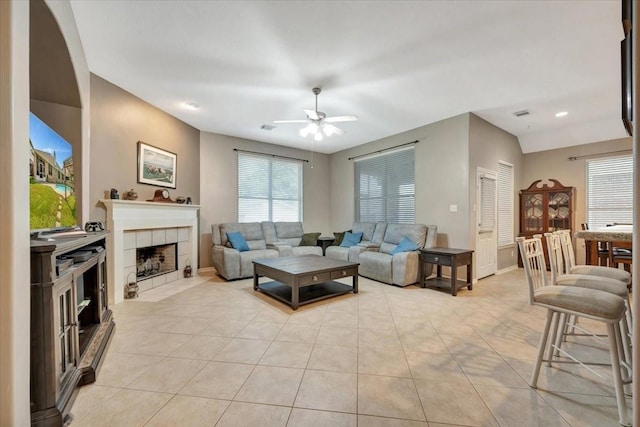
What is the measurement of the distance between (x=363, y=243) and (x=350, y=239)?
302 millimetres

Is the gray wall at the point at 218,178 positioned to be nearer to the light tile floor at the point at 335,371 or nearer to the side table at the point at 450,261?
the light tile floor at the point at 335,371

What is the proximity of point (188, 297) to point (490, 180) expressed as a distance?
5.21 m

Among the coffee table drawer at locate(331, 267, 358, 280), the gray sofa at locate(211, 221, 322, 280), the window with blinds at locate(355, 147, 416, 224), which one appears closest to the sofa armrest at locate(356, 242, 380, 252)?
the window with blinds at locate(355, 147, 416, 224)

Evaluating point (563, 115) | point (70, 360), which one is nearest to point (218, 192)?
point (70, 360)

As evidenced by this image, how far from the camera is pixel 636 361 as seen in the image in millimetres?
773

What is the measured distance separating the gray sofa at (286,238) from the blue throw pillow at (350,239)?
56 cm

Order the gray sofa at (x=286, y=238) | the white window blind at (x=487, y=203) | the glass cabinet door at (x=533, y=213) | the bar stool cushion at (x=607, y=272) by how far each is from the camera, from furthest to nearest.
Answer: the glass cabinet door at (x=533, y=213) → the gray sofa at (x=286, y=238) → the white window blind at (x=487, y=203) → the bar stool cushion at (x=607, y=272)

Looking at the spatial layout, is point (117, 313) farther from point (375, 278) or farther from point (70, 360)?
point (375, 278)

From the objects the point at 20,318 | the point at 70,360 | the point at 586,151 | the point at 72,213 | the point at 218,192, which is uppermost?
the point at 586,151

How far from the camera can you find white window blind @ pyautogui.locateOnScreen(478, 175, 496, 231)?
4.49 metres

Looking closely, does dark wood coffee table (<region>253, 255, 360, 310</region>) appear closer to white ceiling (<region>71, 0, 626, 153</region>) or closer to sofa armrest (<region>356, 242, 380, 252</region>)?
sofa armrest (<region>356, 242, 380, 252</region>)

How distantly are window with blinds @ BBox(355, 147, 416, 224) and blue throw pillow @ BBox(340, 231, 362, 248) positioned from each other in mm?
677

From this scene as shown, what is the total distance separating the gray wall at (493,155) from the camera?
4227mm

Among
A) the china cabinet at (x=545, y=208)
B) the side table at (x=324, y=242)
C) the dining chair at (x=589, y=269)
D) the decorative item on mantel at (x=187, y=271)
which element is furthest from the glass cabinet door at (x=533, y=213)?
the decorative item on mantel at (x=187, y=271)
